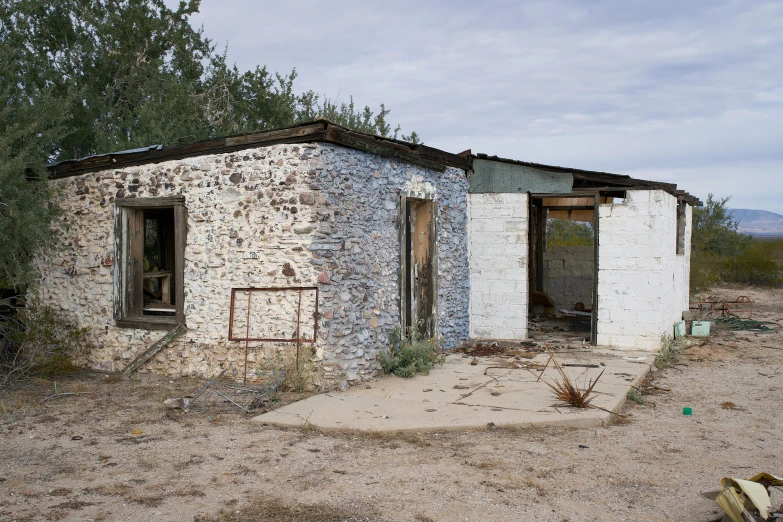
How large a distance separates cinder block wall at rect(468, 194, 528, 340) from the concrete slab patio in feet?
6.19

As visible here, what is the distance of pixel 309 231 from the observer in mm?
7324

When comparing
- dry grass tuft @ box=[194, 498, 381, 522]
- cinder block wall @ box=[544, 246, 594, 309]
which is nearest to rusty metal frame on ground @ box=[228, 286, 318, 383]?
dry grass tuft @ box=[194, 498, 381, 522]

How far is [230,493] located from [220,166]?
178 inches

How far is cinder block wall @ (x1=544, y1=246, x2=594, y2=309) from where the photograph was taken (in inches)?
617

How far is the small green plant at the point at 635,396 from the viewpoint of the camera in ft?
23.5

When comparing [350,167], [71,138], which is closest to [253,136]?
[350,167]

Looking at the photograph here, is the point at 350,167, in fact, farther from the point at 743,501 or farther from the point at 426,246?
the point at 743,501

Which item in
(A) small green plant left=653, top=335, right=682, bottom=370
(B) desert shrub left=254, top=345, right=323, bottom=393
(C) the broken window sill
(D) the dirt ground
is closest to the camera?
(D) the dirt ground

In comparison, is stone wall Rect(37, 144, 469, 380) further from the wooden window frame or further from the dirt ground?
the dirt ground

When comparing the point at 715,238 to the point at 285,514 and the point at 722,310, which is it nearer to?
the point at 722,310

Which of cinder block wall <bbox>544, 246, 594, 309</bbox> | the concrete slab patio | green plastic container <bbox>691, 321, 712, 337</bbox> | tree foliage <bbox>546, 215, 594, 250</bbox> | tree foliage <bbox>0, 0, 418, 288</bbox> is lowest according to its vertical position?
the concrete slab patio

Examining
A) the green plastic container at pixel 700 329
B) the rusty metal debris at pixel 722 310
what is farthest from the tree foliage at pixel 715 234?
the green plastic container at pixel 700 329

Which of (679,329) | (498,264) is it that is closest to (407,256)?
(498,264)

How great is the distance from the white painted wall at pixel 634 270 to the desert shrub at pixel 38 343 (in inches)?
303
